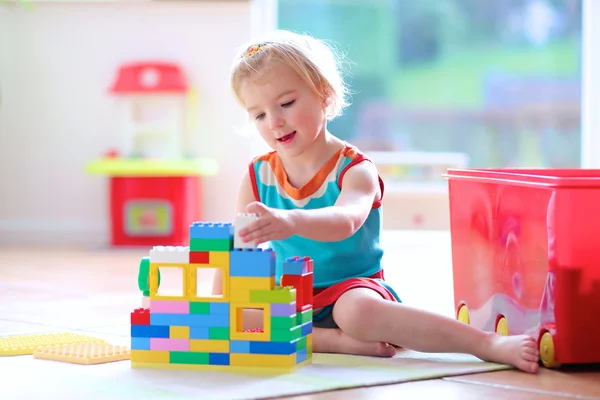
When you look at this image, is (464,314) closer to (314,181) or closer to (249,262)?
(314,181)

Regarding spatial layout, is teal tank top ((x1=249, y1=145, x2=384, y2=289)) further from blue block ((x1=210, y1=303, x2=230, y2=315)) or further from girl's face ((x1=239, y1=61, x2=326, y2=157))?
blue block ((x1=210, y1=303, x2=230, y2=315))

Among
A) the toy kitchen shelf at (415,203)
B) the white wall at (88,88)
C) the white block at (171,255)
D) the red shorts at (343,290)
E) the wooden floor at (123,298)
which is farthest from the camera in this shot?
the toy kitchen shelf at (415,203)

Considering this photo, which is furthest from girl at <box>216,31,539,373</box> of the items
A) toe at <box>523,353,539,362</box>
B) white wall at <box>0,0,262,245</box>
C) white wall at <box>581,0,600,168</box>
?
white wall at <box>581,0,600,168</box>

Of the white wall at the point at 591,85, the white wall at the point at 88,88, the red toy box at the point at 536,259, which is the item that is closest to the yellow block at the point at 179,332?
the red toy box at the point at 536,259

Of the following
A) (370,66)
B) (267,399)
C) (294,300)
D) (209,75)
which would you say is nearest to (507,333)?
(294,300)

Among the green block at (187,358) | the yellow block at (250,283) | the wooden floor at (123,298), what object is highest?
the yellow block at (250,283)

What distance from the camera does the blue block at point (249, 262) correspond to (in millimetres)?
1040

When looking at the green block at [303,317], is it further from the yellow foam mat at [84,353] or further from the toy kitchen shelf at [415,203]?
the toy kitchen shelf at [415,203]

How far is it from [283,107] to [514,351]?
17.6 inches

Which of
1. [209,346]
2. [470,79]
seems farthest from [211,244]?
[470,79]

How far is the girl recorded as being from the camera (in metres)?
1.11

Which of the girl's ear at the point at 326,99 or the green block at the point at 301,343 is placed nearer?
the green block at the point at 301,343

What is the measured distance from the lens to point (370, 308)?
1150 millimetres

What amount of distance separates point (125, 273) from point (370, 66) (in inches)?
143
